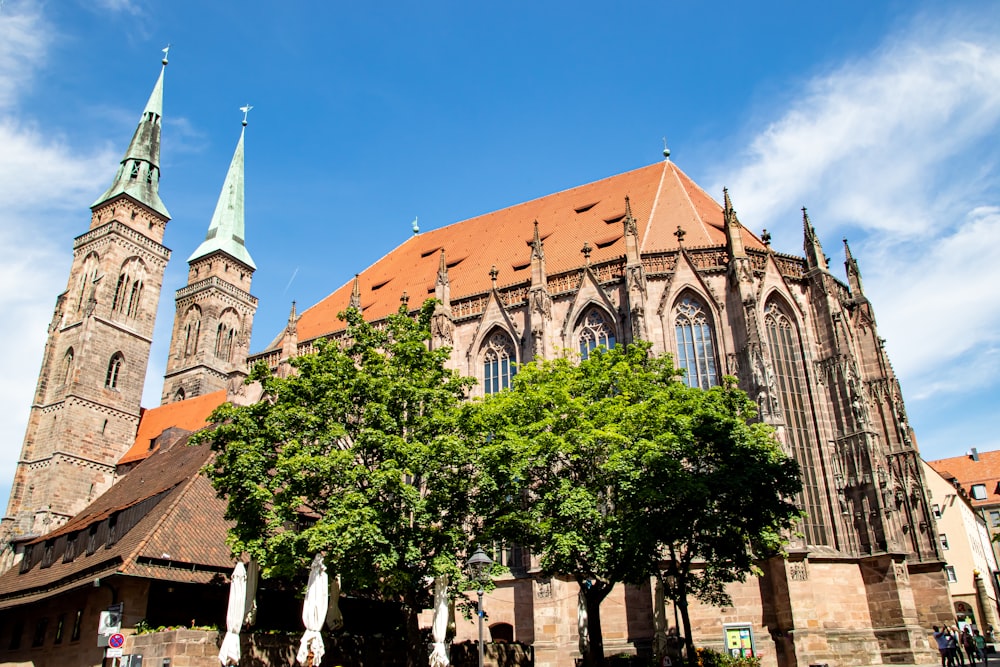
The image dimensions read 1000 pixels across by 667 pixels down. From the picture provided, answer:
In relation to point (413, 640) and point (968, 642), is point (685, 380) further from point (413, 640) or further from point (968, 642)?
point (413, 640)

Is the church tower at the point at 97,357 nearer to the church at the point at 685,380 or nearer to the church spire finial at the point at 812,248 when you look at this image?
the church at the point at 685,380

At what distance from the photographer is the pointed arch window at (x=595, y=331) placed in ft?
87.5

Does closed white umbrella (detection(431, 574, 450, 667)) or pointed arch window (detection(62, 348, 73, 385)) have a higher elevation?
pointed arch window (detection(62, 348, 73, 385))

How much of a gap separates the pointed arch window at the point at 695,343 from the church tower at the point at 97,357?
3416 centimetres

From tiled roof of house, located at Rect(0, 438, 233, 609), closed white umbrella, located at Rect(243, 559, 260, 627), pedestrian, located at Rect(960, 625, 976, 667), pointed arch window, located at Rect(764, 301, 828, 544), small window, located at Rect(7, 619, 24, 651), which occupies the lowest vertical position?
pedestrian, located at Rect(960, 625, 976, 667)

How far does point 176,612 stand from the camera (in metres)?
16.5

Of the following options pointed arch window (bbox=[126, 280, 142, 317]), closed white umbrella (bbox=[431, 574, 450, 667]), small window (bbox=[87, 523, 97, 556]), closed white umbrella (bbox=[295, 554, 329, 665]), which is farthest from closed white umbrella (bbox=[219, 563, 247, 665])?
pointed arch window (bbox=[126, 280, 142, 317])

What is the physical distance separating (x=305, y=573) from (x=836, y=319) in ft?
58.5

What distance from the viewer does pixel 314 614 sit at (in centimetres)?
1444

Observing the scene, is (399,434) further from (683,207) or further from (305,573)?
(683,207)

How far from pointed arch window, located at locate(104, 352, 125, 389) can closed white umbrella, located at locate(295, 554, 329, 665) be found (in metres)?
37.1

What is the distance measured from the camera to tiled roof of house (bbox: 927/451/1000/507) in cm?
5450

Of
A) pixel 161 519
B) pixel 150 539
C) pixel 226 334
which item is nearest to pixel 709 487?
pixel 150 539

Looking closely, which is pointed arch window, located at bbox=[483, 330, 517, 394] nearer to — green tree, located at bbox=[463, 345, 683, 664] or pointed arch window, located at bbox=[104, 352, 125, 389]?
green tree, located at bbox=[463, 345, 683, 664]
